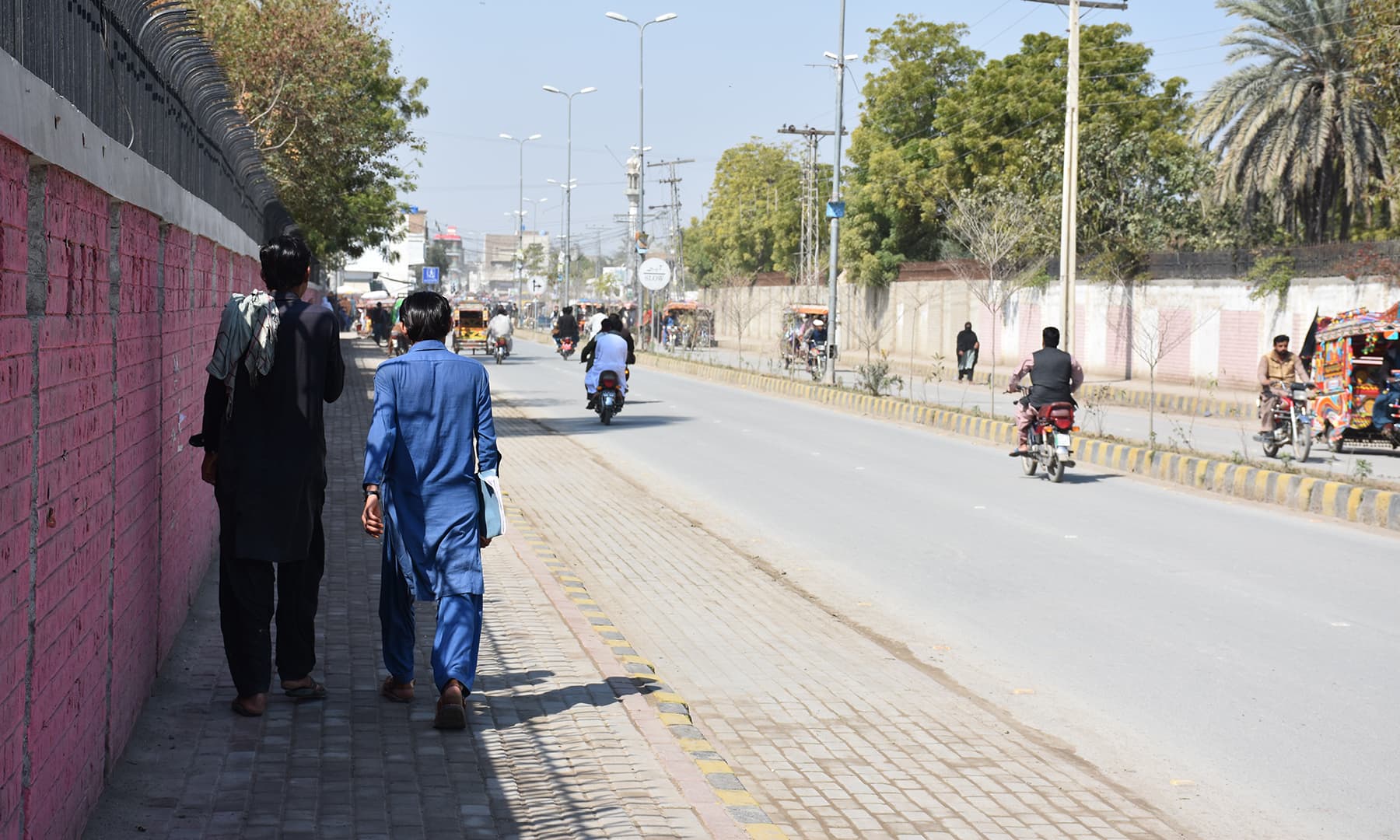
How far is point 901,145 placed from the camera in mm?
58656

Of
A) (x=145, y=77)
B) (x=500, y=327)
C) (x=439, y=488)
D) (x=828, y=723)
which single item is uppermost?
(x=145, y=77)

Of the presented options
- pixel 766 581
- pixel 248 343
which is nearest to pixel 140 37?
pixel 248 343

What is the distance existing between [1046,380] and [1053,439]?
0.62 meters

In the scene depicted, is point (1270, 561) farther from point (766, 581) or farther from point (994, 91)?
point (994, 91)

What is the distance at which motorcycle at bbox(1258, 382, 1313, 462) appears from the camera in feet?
60.9

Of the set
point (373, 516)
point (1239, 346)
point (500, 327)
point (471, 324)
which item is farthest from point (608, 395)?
point (471, 324)

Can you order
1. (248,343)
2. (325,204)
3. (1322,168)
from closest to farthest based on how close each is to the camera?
(248,343) → (325,204) → (1322,168)

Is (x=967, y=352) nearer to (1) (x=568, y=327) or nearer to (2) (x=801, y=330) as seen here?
(2) (x=801, y=330)

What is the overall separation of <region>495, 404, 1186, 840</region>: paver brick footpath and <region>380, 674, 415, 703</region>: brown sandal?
123 cm

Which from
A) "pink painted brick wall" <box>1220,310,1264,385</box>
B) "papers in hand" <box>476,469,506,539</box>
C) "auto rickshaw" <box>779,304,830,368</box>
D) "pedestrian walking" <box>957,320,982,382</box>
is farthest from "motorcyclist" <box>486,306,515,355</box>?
"papers in hand" <box>476,469,506,539</box>

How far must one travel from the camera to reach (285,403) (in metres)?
5.97

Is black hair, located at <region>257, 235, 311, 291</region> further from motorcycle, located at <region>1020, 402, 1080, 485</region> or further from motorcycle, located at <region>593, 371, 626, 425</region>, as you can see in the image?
motorcycle, located at <region>593, 371, 626, 425</region>

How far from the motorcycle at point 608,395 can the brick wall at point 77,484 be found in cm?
1565

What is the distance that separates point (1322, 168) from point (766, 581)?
3523 cm
